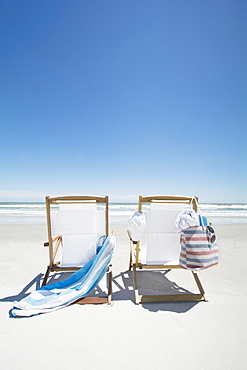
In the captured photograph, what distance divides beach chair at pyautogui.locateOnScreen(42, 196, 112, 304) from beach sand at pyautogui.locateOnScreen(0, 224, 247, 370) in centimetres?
54

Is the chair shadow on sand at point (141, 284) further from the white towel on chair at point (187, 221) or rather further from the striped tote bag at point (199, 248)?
the white towel on chair at point (187, 221)

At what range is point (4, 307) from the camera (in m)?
2.22

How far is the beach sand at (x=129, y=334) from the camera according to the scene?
1526mm

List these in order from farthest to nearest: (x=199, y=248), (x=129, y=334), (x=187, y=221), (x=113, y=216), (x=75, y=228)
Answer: (x=113, y=216)
(x=75, y=228)
(x=187, y=221)
(x=199, y=248)
(x=129, y=334)

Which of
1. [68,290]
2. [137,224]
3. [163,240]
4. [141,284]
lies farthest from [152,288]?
[68,290]

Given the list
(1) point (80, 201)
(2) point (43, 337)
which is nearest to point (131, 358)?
(2) point (43, 337)

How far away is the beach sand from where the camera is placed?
1.53 m

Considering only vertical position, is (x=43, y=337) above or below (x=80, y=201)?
below

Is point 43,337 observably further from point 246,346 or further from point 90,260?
point 246,346

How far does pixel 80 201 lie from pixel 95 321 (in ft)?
4.61

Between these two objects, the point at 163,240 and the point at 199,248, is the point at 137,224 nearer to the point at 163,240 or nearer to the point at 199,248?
the point at 163,240

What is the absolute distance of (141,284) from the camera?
9.59 feet

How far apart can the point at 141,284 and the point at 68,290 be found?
1.11m

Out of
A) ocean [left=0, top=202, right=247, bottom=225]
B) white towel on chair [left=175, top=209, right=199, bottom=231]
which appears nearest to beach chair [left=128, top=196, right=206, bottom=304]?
white towel on chair [left=175, top=209, right=199, bottom=231]
